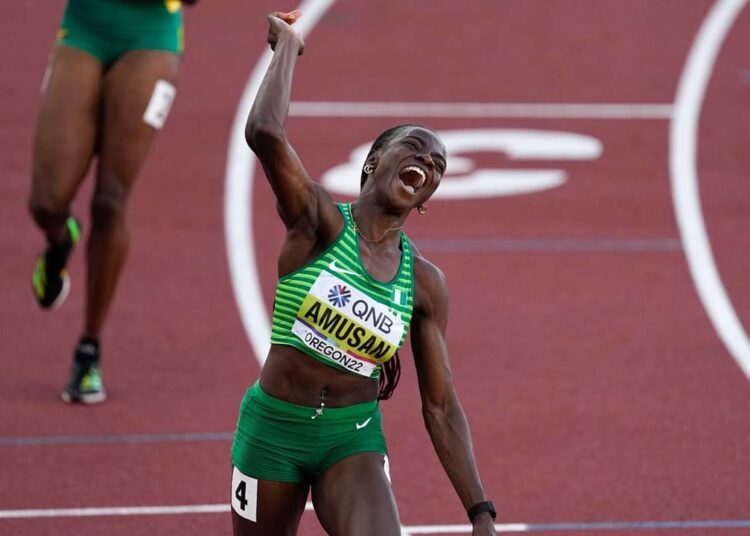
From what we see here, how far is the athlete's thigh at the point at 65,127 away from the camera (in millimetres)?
6938

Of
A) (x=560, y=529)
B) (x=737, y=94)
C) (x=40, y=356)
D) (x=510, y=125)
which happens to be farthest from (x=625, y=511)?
(x=737, y=94)

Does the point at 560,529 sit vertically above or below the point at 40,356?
above

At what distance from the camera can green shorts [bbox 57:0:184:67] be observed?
702 centimetres

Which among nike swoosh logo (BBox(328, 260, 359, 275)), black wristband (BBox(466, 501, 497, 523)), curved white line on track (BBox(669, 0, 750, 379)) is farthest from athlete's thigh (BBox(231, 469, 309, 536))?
curved white line on track (BBox(669, 0, 750, 379))

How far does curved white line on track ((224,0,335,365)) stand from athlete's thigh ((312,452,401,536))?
338 cm

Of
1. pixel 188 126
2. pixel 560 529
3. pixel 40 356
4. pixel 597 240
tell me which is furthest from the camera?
pixel 188 126

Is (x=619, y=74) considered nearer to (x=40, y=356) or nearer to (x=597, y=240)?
(x=597, y=240)

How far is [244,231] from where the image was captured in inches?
380

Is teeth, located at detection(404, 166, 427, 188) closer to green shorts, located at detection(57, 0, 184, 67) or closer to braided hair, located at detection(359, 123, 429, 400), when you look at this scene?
braided hair, located at detection(359, 123, 429, 400)

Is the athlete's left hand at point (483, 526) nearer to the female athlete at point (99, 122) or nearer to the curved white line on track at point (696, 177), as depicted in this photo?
the female athlete at point (99, 122)

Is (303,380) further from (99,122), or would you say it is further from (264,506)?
(99,122)

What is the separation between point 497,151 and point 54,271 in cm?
435

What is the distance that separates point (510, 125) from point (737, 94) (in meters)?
1.94

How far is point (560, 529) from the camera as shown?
605cm
